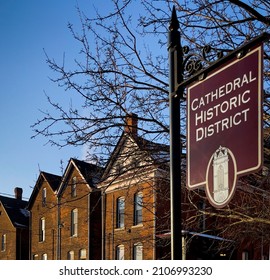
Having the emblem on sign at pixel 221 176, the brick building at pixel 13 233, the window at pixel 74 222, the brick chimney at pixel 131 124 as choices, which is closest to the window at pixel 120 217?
the window at pixel 74 222

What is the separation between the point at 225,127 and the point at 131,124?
6333 mm

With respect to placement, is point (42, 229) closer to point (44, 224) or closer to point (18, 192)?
point (44, 224)

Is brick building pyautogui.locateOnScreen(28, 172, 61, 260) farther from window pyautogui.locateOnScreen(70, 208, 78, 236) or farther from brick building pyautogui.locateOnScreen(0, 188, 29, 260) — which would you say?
brick building pyautogui.locateOnScreen(0, 188, 29, 260)

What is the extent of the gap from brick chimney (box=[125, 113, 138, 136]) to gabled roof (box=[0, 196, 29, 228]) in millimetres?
35924

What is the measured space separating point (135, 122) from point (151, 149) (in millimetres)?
691

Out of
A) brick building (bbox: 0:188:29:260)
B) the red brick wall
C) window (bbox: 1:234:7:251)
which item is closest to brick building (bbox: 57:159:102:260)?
the red brick wall

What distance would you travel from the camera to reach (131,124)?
966 centimetres

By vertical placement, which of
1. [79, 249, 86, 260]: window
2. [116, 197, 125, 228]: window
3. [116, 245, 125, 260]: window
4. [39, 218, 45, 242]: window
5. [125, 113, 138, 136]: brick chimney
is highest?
[125, 113, 138, 136]: brick chimney

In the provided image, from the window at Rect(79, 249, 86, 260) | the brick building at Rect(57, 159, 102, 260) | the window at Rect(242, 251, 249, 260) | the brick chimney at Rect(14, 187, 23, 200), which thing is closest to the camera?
the window at Rect(242, 251, 249, 260)

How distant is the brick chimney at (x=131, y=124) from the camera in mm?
9203

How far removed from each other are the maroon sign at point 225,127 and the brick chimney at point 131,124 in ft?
17.4

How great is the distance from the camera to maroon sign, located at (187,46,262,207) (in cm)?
314
